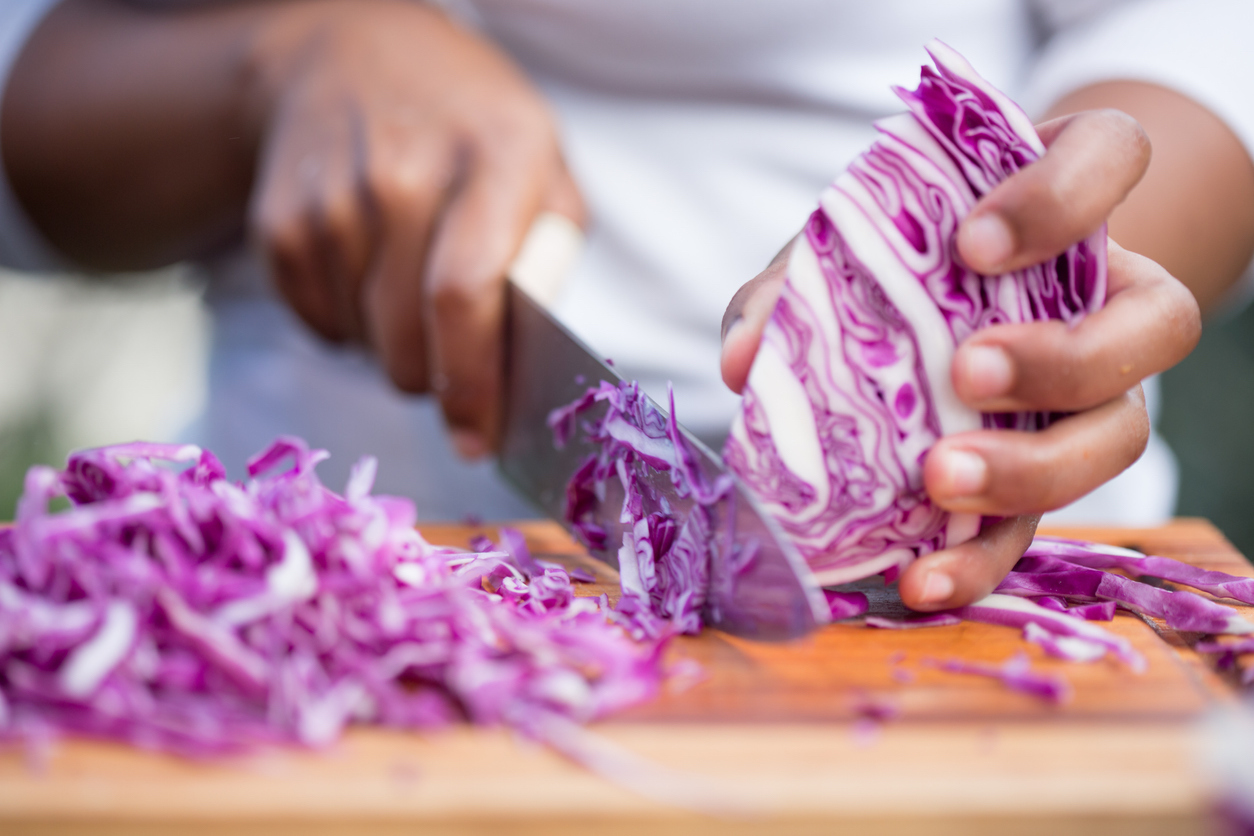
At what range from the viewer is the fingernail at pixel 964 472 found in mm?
951

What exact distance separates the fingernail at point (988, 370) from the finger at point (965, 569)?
7.8 inches

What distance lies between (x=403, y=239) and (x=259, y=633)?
0.94m

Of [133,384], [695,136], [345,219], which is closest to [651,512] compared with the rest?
[345,219]

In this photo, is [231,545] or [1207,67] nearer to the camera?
[231,545]

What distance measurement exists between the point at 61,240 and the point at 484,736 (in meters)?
1.96

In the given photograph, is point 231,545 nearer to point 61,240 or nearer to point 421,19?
point 421,19

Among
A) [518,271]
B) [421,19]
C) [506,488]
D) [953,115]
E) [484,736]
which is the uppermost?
[421,19]

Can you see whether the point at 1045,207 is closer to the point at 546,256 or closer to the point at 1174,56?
the point at 546,256

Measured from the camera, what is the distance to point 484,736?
811 mm

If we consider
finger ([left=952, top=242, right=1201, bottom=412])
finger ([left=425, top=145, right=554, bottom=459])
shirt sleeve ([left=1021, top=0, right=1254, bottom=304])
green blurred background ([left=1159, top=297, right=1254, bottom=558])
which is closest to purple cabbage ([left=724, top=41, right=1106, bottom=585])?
finger ([left=952, top=242, right=1201, bottom=412])

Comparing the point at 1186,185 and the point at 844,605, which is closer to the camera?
the point at 844,605

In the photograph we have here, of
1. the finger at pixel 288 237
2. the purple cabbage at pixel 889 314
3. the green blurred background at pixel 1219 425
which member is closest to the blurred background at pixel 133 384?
the green blurred background at pixel 1219 425

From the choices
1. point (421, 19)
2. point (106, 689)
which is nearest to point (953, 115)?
point (106, 689)

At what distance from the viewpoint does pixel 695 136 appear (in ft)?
6.53
